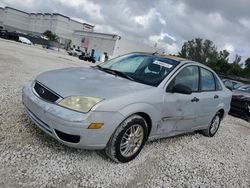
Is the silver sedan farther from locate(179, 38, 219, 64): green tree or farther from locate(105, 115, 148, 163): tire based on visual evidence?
locate(179, 38, 219, 64): green tree

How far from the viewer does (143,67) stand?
4.27 m

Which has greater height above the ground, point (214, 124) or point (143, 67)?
point (143, 67)

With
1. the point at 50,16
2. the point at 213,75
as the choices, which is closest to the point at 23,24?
the point at 50,16

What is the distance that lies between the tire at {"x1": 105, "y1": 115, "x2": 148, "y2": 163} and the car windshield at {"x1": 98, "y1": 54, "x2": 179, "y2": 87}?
2.28 feet

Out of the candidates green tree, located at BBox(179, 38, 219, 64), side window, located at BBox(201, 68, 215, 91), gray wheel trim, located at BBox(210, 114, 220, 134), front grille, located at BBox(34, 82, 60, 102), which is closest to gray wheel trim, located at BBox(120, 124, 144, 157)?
front grille, located at BBox(34, 82, 60, 102)

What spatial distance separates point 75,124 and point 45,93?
717mm

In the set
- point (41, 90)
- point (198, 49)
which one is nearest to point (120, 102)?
point (41, 90)

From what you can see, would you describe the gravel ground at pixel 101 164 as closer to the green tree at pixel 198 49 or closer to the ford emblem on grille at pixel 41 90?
the ford emblem on grille at pixel 41 90

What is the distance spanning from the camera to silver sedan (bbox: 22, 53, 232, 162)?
3051 mm

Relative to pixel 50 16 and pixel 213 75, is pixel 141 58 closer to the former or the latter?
pixel 213 75

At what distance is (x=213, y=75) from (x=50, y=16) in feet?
369

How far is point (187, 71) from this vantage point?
449 centimetres

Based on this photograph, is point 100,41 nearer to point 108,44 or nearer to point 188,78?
point 108,44

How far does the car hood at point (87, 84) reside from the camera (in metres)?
3.20
